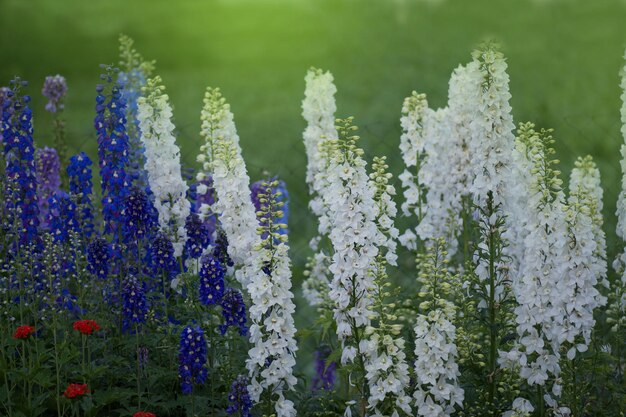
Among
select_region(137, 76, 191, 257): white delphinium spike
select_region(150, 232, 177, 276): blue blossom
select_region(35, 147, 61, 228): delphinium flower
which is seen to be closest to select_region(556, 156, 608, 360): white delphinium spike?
select_region(150, 232, 177, 276): blue blossom

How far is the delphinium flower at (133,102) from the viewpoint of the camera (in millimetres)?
6699

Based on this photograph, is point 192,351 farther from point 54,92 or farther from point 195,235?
point 54,92

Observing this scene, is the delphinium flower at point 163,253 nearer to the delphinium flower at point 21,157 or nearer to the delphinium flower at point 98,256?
the delphinium flower at point 98,256

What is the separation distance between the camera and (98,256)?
564 centimetres

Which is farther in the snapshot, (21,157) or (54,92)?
(54,92)

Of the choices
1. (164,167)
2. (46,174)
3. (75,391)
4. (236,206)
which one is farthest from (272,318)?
(46,174)

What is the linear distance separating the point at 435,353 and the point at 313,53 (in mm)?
10928

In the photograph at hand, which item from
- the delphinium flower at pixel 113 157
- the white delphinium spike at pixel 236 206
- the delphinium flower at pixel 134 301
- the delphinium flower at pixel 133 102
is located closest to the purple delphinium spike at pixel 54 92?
the delphinium flower at pixel 133 102

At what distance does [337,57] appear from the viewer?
15328 millimetres

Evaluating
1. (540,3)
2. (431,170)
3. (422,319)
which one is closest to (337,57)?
(540,3)

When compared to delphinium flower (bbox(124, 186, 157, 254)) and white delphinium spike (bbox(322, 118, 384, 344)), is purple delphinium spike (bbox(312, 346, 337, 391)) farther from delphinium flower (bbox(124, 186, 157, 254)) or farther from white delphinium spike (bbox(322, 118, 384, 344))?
white delphinium spike (bbox(322, 118, 384, 344))

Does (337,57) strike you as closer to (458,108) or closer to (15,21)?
(15,21)

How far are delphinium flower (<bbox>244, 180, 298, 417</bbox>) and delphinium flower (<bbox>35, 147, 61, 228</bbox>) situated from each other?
2415 mm

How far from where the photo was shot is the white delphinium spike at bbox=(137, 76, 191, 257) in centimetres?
605
